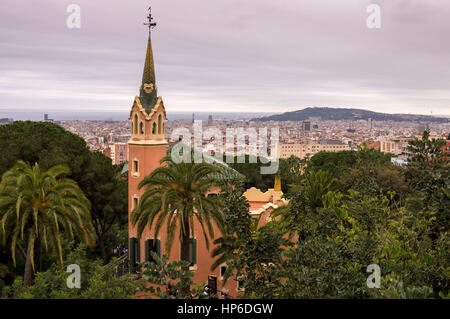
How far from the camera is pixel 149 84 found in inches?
779

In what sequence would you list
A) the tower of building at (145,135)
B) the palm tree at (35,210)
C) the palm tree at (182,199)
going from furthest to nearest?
the tower of building at (145,135)
the palm tree at (182,199)
the palm tree at (35,210)

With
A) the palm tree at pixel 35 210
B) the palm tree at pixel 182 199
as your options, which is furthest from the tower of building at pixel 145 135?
the palm tree at pixel 35 210

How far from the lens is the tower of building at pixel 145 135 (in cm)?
1928

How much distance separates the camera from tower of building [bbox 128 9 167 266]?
63.3ft

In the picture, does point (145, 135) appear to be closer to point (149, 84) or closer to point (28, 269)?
point (149, 84)

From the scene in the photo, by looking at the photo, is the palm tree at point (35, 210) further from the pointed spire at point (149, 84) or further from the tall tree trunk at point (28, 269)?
the pointed spire at point (149, 84)

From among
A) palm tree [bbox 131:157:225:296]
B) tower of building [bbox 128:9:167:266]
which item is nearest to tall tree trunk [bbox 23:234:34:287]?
palm tree [bbox 131:157:225:296]

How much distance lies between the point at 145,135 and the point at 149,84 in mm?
2486

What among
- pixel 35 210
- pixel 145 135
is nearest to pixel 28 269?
pixel 35 210

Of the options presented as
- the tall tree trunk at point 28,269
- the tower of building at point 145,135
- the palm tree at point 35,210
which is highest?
the tower of building at point 145,135

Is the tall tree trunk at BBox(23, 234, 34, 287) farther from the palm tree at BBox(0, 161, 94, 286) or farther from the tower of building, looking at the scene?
the tower of building

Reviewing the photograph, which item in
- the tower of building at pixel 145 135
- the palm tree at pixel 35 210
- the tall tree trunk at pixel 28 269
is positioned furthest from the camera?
the tower of building at pixel 145 135

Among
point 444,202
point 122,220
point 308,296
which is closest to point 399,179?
point 122,220

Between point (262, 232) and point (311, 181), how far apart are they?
9.31 m
